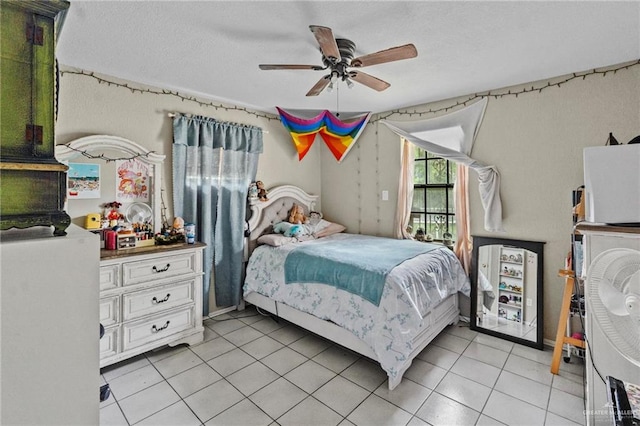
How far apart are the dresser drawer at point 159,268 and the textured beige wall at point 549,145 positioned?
2.83 meters

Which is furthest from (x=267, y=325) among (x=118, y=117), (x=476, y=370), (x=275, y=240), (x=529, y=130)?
(x=529, y=130)

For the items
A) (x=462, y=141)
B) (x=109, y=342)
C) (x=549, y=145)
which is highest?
(x=462, y=141)

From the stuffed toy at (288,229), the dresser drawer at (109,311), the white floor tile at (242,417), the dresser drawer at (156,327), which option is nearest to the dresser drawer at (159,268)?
the dresser drawer at (109,311)

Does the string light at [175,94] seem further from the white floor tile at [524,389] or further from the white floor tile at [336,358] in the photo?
the white floor tile at [524,389]

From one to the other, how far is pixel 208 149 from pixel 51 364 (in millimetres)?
2785

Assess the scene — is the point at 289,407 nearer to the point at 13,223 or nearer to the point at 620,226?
the point at 13,223

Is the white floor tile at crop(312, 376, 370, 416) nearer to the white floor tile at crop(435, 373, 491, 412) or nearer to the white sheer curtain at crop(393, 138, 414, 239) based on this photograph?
the white floor tile at crop(435, 373, 491, 412)

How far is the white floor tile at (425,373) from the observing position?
2.18 meters

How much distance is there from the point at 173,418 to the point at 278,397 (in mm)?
641

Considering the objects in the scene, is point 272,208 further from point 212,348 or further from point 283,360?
point 283,360

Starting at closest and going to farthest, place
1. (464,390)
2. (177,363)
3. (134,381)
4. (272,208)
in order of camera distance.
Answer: (464,390)
(134,381)
(177,363)
(272,208)

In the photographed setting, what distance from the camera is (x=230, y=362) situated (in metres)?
2.44

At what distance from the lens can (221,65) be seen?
2.38 meters

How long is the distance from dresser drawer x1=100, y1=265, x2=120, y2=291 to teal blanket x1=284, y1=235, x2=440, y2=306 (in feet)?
4.50
